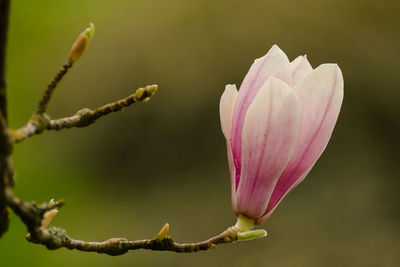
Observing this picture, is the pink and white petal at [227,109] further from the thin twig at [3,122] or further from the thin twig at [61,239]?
the thin twig at [3,122]

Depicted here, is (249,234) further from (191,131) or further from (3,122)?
(191,131)

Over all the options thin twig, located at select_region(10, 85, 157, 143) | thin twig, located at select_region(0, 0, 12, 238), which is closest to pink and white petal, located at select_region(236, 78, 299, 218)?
thin twig, located at select_region(10, 85, 157, 143)

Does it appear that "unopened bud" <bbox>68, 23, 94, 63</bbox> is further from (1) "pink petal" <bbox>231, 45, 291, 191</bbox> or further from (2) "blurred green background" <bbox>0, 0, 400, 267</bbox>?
(2) "blurred green background" <bbox>0, 0, 400, 267</bbox>

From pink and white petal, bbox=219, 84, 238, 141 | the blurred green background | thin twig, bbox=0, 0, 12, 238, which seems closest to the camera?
thin twig, bbox=0, 0, 12, 238

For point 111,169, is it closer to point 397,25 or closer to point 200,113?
point 200,113

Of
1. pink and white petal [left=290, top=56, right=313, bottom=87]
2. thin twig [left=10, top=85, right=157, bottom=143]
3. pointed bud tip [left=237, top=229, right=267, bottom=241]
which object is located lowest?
pointed bud tip [left=237, top=229, right=267, bottom=241]

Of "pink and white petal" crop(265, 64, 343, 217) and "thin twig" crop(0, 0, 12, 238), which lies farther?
"pink and white petal" crop(265, 64, 343, 217)

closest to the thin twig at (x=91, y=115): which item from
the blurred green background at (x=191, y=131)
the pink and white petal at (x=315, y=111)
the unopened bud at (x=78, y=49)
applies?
the unopened bud at (x=78, y=49)
